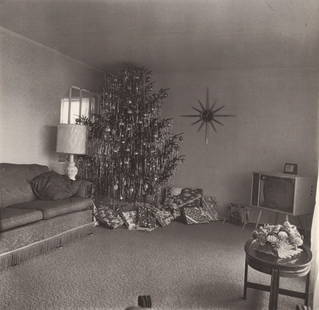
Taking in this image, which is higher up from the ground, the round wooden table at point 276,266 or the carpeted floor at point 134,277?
the round wooden table at point 276,266

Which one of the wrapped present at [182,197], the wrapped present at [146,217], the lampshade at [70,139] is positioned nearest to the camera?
the lampshade at [70,139]

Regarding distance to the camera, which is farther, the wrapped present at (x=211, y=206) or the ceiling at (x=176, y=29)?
the wrapped present at (x=211, y=206)

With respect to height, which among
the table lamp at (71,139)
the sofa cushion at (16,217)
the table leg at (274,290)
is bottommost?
the table leg at (274,290)

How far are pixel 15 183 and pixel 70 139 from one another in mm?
1024

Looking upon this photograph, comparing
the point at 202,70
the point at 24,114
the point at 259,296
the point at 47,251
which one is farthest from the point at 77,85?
the point at 259,296

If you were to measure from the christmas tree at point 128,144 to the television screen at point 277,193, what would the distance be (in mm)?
1435

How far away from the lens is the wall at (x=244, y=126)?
18.6 ft

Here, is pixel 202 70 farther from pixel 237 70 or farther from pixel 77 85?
pixel 77 85

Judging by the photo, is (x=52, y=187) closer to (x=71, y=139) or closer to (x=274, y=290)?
(x=71, y=139)

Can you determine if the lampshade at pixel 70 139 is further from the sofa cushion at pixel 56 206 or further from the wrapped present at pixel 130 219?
the wrapped present at pixel 130 219

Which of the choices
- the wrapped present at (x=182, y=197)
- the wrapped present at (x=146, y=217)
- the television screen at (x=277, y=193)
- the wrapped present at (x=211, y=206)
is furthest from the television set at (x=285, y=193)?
the wrapped present at (x=146, y=217)

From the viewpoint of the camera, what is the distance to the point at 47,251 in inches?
149

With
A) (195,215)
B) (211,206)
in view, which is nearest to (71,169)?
(195,215)

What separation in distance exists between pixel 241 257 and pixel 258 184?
1.56m
